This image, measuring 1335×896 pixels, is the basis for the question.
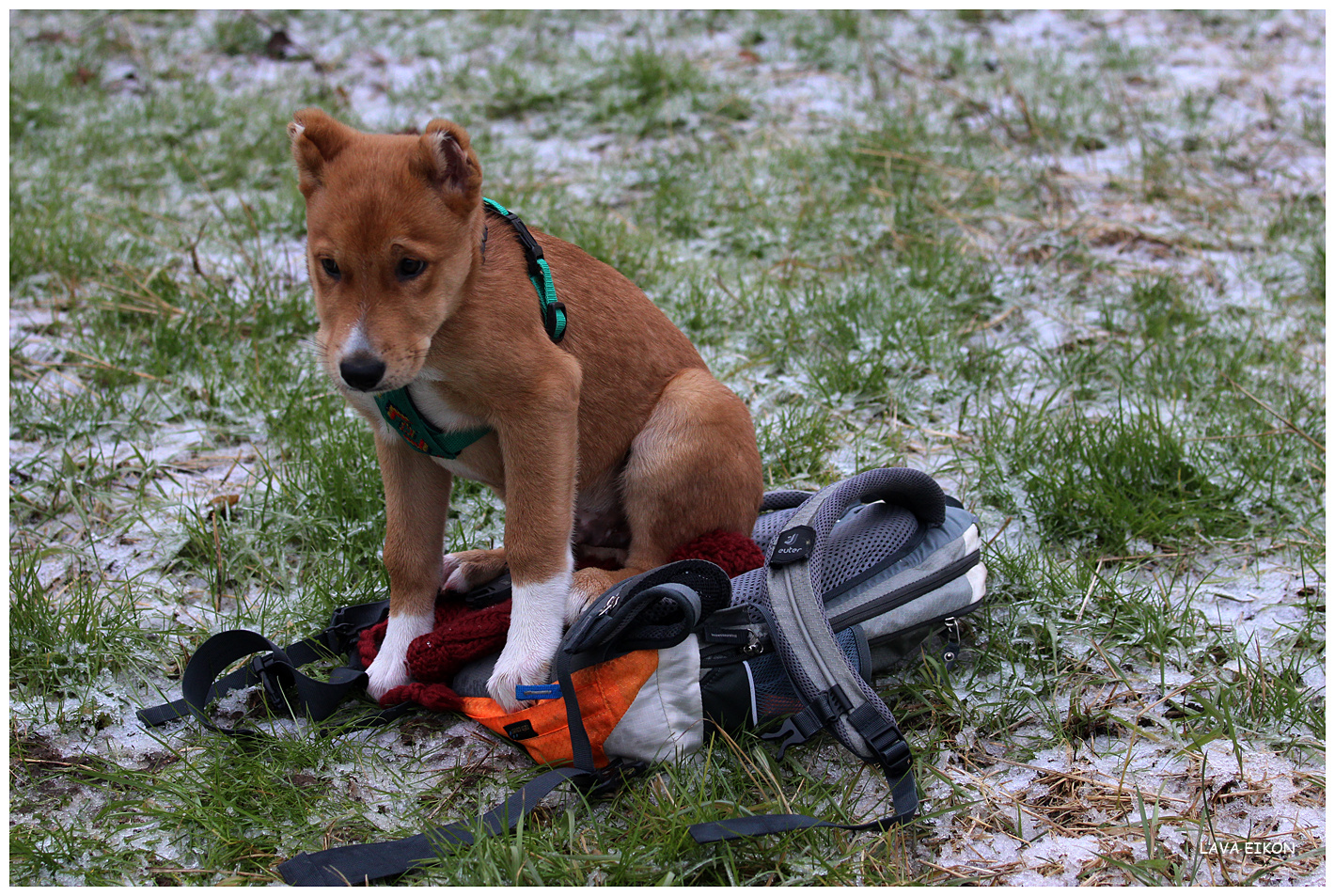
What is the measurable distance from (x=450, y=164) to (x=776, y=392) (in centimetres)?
213

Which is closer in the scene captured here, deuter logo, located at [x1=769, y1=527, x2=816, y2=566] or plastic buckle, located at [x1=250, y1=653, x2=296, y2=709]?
deuter logo, located at [x1=769, y1=527, x2=816, y2=566]

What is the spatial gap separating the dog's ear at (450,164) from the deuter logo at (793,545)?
3.65ft

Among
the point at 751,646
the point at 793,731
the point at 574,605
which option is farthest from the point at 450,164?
the point at 793,731

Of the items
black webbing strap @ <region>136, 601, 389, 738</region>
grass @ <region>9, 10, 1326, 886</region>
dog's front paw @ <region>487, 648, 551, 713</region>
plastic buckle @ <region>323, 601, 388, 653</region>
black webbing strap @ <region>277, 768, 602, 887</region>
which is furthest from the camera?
plastic buckle @ <region>323, 601, 388, 653</region>

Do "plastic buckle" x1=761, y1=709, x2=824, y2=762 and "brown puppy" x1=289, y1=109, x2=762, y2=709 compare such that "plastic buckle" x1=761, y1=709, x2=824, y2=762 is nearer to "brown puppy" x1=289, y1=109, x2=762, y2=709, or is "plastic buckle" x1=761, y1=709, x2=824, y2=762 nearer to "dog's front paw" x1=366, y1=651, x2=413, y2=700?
"brown puppy" x1=289, y1=109, x2=762, y2=709

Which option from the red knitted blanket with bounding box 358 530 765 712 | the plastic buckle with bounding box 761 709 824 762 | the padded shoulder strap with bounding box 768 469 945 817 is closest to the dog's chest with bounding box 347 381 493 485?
the red knitted blanket with bounding box 358 530 765 712

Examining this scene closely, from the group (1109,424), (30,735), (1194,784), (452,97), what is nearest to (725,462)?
(1194,784)

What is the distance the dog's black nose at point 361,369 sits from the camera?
7.07 ft

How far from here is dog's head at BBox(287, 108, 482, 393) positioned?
7.17 ft

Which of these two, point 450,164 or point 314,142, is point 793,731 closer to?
point 450,164

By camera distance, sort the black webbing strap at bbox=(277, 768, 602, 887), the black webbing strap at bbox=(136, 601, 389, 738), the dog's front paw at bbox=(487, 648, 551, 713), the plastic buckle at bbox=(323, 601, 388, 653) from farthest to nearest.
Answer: the plastic buckle at bbox=(323, 601, 388, 653), the black webbing strap at bbox=(136, 601, 389, 738), the dog's front paw at bbox=(487, 648, 551, 713), the black webbing strap at bbox=(277, 768, 602, 887)

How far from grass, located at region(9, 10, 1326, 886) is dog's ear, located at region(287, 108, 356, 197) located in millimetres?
1344

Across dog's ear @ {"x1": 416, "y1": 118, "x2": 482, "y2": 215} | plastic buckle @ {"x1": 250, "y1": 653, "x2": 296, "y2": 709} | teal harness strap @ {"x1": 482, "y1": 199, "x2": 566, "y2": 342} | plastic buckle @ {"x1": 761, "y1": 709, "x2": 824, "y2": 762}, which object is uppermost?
dog's ear @ {"x1": 416, "y1": 118, "x2": 482, "y2": 215}

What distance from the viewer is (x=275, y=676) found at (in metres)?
2.64
